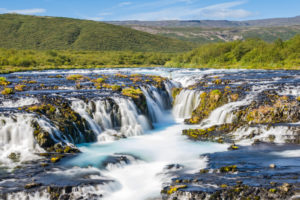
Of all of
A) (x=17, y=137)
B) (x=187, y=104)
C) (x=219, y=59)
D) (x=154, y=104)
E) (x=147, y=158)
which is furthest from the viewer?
(x=219, y=59)

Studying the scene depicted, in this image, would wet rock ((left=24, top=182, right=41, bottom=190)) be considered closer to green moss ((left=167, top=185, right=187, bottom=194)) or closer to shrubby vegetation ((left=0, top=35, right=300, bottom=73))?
green moss ((left=167, top=185, right=187, bottom=194))

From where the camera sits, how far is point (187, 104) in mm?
36844

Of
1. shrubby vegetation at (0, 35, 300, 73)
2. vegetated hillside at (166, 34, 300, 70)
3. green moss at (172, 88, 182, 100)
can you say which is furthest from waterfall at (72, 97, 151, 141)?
vegetated hillside at (166, 34, 300, 70)

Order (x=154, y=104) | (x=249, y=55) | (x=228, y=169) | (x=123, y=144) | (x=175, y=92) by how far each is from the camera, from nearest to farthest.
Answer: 1. (x=228, y=169)
2. (x=123, y=144)
3. (x=154, y=104)
4. (x=175, y=92)
5. (x=249, y=55)

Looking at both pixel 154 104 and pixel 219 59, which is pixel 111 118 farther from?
pixel 219 59

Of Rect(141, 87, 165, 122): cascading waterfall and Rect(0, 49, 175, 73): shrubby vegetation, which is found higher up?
Rect(0, 49, 175, 73): shrubby vegetation

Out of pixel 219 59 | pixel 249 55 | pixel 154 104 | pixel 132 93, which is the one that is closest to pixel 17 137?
pixel 132 93

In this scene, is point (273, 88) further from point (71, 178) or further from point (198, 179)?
point (71, 178)

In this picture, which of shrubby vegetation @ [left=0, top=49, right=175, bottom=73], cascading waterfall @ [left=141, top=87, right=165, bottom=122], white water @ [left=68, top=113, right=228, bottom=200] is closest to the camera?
white water @ [left=68, top=113, right=228, bottom=200]

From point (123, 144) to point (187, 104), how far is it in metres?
13.7

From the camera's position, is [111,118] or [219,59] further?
[219,59]

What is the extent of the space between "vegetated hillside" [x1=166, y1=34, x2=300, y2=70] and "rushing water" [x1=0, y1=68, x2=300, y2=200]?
4582cm

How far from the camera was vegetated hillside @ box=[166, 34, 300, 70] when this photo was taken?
8075cm

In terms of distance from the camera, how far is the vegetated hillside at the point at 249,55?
265 feet
